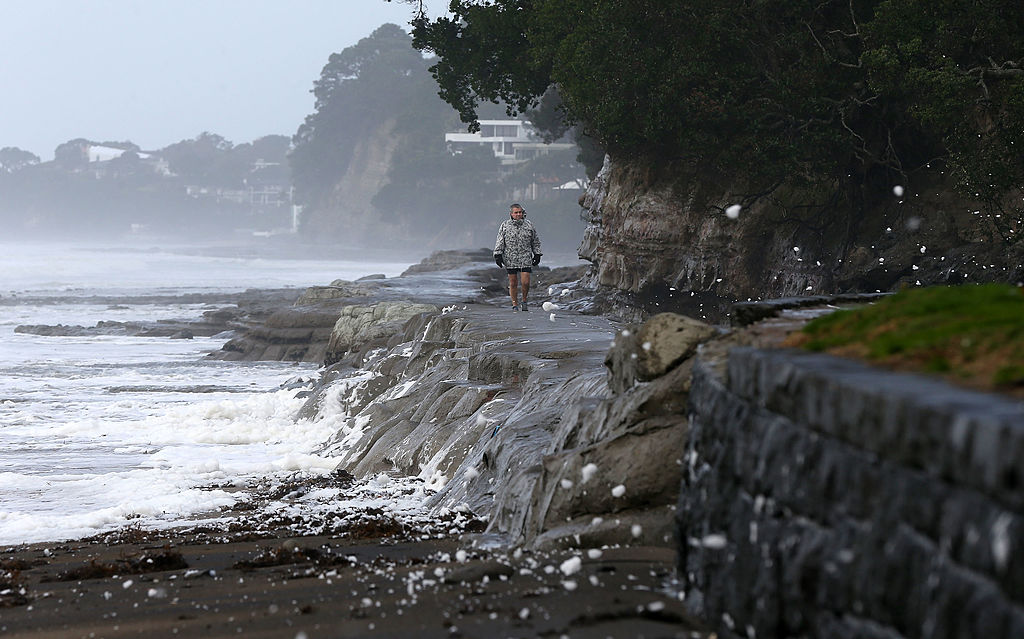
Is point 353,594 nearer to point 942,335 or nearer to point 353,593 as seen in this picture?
point 353,593

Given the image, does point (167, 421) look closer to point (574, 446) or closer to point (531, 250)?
point (531, 250)

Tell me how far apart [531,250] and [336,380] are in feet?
11.2

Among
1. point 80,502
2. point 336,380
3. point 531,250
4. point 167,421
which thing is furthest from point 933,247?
point 80,502

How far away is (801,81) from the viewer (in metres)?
21.2

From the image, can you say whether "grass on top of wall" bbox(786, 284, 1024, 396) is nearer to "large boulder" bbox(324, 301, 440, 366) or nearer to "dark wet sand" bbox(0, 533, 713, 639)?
"dark wet sand" bbox(0, 533, 713, 639)

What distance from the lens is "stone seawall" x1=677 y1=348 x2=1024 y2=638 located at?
2.43m

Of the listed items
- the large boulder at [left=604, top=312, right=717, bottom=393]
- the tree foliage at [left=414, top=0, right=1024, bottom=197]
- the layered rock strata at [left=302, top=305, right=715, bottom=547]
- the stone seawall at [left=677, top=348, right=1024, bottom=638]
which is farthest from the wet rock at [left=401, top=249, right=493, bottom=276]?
the stone seawall at [left=677, top=348, right=1024, bottom=638]

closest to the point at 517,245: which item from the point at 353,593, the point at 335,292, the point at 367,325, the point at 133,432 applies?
the point at 133,432

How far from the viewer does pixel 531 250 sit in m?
16.4

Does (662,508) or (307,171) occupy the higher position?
(307,171)

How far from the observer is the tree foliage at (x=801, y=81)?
17.8m

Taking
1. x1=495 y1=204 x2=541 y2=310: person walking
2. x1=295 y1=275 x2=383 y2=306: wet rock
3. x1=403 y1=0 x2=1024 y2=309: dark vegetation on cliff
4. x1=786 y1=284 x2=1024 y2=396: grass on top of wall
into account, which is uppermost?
x1=403 y1=0 x2=1024 y2=309: dark vegetation on cliff

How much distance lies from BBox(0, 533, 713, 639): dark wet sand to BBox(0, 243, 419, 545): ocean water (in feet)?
9.75

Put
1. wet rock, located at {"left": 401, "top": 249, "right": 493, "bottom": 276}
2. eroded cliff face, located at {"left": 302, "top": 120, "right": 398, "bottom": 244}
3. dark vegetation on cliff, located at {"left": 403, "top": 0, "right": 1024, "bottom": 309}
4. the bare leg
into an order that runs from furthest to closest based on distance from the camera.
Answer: eroded cliff face, located at {"left": 302, "top": 120, "right": 398, "bottom": 244} → wet rock, located at {"left": 401, "top": 249, "right": 493, "bottom": 276} → dark vegetation on cliff, located at {"left": 403, "top": 0, "right": 1024, "bottom": 309} → the bare leg
